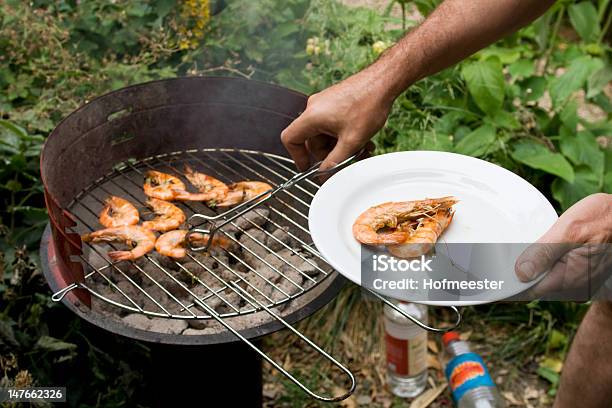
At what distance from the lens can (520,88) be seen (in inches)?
155

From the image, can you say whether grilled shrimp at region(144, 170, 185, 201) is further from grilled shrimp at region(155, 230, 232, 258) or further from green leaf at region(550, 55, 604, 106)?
green leaf at region(550, 55, 604, 106)

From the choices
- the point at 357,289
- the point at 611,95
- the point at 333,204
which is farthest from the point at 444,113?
the point at 611,95

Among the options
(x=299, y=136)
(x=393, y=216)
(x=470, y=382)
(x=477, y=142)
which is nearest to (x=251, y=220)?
(x=299, y=136)

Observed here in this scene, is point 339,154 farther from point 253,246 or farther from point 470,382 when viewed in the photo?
point 470,382

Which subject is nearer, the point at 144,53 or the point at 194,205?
the point at 194,205

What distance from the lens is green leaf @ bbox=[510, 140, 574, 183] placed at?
11.1ft

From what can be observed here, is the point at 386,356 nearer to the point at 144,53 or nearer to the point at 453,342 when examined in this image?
the point at 453,342

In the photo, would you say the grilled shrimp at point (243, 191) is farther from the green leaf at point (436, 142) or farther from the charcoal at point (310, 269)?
the green leaf at point (436, 142)

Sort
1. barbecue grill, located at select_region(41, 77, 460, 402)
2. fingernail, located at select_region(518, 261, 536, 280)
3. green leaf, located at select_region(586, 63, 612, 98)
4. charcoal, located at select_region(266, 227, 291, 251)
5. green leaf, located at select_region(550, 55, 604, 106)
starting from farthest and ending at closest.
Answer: green leaf, located at select_region(586, 63, 612, 98)
green leaf, located at select_region(550, 55, 604, 106)
charcoal, located at select_region(266, 227, 291, 251)
barbecue grill, located at select_region(41, 77, 460, 402)
fingernail, located at select_region(518, 261, 536, 280)

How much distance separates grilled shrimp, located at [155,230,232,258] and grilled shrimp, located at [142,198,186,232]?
9cm

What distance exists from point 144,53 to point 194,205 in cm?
119

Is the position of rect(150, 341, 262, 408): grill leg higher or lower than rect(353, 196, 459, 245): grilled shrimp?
lower

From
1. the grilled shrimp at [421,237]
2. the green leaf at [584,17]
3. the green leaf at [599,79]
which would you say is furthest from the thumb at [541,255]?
the green leaf at [584,17]

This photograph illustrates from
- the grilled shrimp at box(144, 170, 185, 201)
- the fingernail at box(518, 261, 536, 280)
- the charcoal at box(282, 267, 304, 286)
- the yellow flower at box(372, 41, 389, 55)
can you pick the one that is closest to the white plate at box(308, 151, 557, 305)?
the fingernail at box(518, 261, 536, 280)
